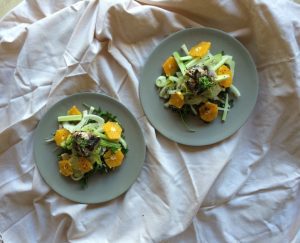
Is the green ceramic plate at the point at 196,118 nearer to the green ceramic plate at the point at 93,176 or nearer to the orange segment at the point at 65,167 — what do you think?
the green ceramic plate at the point at 93,176

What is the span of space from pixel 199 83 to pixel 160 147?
8.2 inches

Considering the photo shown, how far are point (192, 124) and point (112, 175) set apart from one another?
261 millimetres

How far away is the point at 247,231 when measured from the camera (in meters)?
1.19

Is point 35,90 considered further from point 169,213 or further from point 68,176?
point 169,213

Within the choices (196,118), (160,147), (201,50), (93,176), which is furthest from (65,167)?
(201,50)

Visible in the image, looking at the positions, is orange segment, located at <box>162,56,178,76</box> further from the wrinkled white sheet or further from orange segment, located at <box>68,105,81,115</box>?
orange segment, located at <box>68,105,81,115</box>

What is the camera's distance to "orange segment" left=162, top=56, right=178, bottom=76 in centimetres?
120

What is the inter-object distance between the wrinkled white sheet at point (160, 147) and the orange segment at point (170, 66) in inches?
2.9

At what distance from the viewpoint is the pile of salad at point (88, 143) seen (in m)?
1.13

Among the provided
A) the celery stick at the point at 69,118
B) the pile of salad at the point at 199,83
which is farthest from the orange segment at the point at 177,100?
the celery stick at the point at 69,118

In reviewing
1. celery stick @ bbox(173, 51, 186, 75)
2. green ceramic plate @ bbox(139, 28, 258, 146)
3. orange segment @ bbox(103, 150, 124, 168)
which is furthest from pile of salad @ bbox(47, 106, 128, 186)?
celery stick @ bbox(173, 51, 186, 75)

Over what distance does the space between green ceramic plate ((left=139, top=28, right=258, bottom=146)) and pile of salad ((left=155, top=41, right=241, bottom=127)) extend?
0.02 m

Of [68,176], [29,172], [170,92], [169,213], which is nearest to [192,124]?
[170,92]

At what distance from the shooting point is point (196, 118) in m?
1.20
